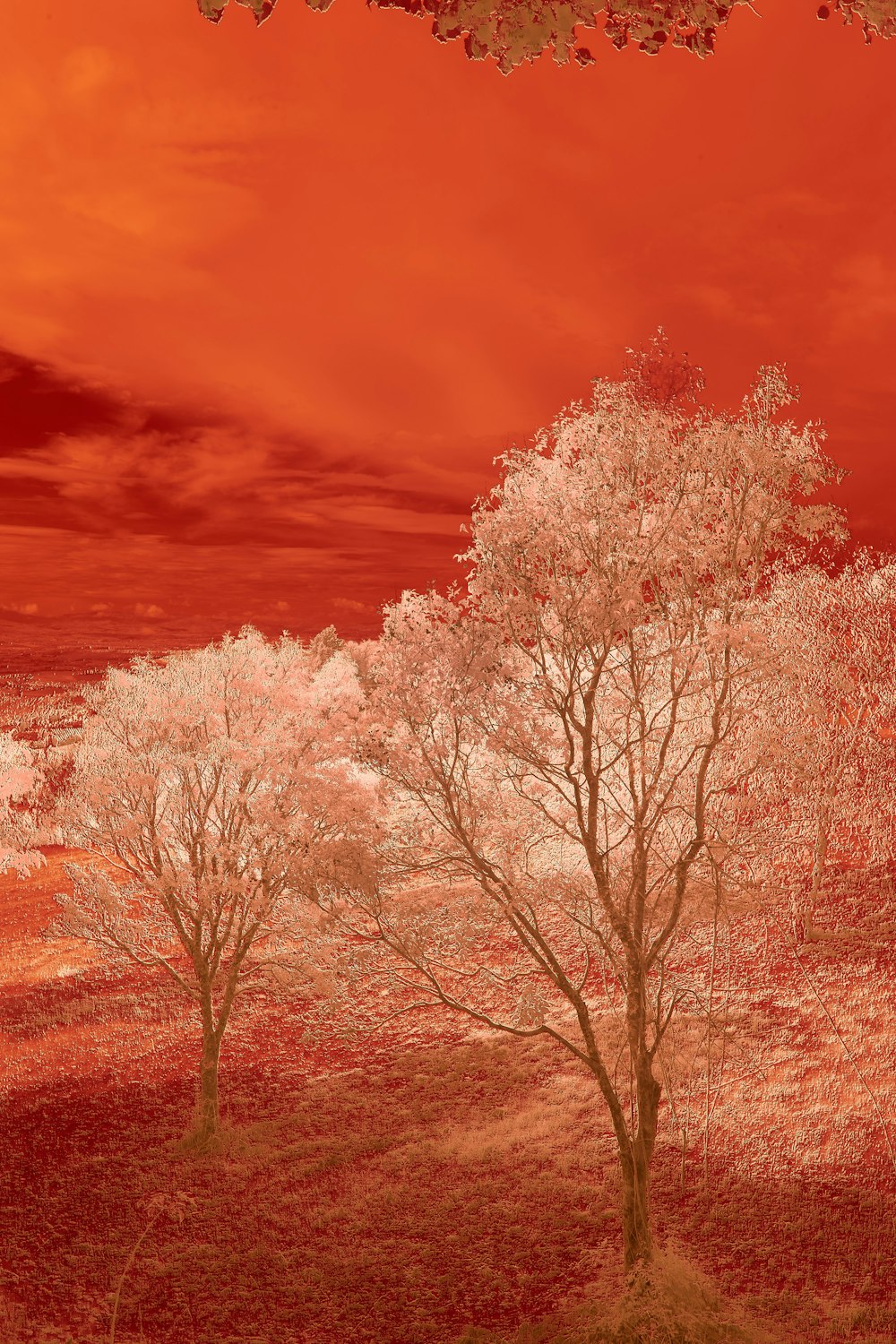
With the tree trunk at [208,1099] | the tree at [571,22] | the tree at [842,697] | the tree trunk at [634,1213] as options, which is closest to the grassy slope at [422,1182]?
the tree trunk at [208,1099]

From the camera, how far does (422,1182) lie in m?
19.6

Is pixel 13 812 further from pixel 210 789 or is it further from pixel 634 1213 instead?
pixel 634 1213

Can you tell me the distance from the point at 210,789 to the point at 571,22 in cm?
1907

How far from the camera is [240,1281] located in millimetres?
16844

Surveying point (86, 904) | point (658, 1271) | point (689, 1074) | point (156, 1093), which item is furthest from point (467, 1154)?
point (86, 904)

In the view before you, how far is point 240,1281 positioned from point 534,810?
11.1 m

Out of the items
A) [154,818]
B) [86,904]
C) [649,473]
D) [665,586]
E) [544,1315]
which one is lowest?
[544,1315]

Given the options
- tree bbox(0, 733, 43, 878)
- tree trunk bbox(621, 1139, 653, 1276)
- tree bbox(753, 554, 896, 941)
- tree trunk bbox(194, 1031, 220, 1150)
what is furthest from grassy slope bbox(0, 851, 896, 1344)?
tree bbox(0, 733, 43, 878)

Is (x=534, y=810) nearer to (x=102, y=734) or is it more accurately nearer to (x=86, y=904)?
(x=102, y=734)

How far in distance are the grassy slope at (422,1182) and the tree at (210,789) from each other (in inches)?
116

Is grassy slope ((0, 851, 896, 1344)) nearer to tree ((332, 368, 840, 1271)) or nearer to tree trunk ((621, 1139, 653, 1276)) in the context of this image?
tree trunk ((621, 1139, 653, 1276))

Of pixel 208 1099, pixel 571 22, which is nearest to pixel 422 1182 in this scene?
pixel 208 1099

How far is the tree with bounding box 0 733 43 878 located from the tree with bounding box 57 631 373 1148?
680 inches

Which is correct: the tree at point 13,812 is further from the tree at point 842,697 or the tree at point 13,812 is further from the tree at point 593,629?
the tree at point 842,697
